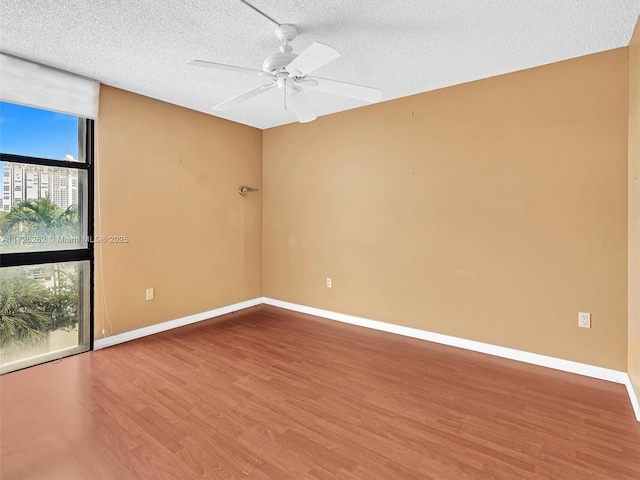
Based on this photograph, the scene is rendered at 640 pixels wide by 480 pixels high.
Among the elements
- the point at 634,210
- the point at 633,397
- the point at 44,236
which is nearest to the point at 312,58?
the point at 634,210

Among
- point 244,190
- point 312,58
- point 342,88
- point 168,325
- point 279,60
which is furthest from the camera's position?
point 244,190

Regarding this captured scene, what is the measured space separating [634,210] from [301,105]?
91.6 inches

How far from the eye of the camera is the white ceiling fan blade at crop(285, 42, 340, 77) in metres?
1.66

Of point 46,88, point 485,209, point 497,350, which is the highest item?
point 46,88

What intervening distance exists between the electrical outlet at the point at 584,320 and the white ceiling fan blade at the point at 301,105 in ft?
8.44

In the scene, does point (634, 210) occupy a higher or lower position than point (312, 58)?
lower

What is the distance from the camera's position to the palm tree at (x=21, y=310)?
104 inches

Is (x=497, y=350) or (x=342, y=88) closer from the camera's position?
(x=342, y=88)

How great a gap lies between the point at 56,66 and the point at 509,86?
3.70m

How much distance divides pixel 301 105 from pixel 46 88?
2.06 m

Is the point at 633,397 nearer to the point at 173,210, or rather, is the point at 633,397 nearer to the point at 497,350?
the point at 497,350

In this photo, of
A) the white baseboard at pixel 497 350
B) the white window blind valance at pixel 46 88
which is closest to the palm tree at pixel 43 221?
the white window blind valance at pixel 46 88

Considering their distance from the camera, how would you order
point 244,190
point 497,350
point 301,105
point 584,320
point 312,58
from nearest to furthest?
point 312,58 < point 301,105 < point 584,320 < point 497,350 < point 244,190

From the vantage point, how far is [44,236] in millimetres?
2809
